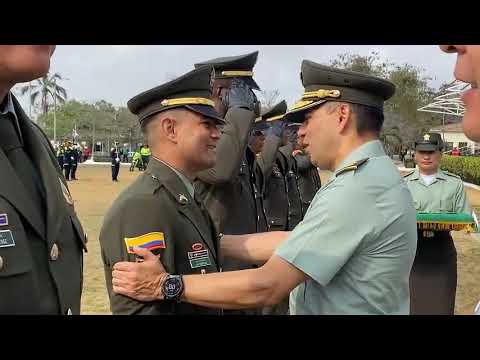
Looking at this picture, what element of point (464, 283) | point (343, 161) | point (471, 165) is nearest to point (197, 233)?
point (343, 161)

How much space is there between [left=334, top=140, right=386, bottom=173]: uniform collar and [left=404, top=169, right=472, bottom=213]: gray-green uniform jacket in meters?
3.59

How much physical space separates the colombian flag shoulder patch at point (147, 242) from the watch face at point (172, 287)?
0.51 ft

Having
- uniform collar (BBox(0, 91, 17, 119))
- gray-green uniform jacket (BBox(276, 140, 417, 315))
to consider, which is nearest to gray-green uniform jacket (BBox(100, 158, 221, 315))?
gray-green uniform jacket (BBox(276, 140, 417, 315))

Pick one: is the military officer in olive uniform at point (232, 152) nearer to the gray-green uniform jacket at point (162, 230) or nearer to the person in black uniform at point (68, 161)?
the gray-green uniform jacket at point (162, 230)

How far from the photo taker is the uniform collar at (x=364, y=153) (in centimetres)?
204

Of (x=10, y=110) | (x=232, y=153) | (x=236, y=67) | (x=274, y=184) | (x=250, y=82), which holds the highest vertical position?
(x=236, y=67)

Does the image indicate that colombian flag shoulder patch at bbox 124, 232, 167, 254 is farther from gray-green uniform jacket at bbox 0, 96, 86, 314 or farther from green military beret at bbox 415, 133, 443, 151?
green military beret at bbox 415, 133, 443, 151

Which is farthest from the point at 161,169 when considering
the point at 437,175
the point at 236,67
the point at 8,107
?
the point at 437,175

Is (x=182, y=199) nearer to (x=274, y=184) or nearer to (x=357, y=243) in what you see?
(x=357, y=243)

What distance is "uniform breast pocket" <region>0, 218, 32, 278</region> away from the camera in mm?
1494

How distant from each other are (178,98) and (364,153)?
2.82 ft

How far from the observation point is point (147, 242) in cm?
196

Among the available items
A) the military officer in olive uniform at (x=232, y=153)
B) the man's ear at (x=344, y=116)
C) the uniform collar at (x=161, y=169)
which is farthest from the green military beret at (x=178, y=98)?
the military officer in olive uniform at (x=232, y=153)
